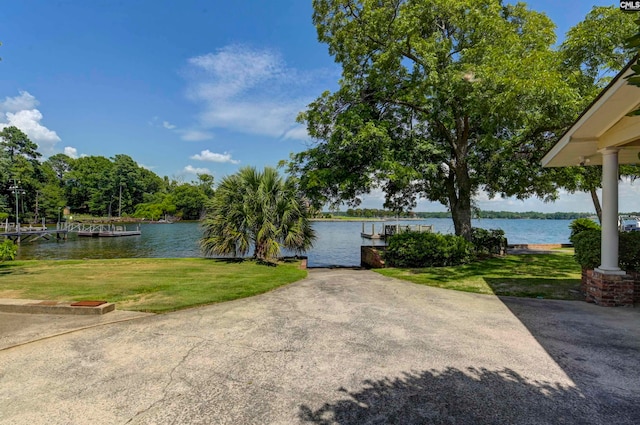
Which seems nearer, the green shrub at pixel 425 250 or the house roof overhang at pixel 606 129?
the house roof overhang at pixel 606 129

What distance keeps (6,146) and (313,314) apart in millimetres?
82108

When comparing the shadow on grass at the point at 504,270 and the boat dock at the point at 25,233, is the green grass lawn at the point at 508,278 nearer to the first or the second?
the shadow on grass at the point at 504,270

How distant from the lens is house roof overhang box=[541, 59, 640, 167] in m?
4.39

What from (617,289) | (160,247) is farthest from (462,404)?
(160,247)

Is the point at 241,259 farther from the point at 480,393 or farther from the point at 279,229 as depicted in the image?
the point at 480,393

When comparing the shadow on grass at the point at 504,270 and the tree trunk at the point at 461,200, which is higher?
the tree trunk at the point at 461,200

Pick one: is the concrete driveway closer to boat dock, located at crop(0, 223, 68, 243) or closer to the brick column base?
the brick column base

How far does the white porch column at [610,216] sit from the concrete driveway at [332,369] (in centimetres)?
90

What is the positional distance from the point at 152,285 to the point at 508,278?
331 inches

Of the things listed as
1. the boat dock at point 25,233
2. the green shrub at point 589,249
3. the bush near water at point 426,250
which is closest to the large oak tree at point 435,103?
the bush near water at point 426,250

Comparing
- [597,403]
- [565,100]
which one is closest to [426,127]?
[565,100]

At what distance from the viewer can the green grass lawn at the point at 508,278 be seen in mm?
6695

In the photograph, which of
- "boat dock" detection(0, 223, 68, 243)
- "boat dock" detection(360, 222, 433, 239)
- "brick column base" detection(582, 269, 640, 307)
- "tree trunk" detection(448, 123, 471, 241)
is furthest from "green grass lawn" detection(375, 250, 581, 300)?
"boat dock" detection(0, 223, 68, 243)

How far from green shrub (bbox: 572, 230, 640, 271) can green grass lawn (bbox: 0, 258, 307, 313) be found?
600 cm
